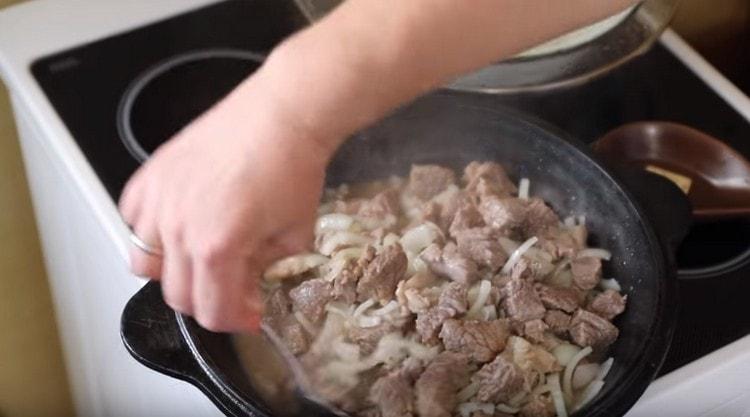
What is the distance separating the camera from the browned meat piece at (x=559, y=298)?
2.60 feet

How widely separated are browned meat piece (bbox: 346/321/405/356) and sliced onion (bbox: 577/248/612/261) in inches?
6.5

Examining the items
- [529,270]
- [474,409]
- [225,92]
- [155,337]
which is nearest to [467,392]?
[474,409]

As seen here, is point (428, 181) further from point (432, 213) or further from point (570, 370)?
point (570, 370)

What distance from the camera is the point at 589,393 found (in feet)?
2.46

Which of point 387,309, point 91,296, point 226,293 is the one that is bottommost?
point 91,296

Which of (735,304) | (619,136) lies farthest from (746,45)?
(735,304)

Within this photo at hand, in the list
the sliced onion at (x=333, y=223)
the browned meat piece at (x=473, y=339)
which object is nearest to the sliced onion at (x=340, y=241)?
the sliced onion at (x=333, y=223)

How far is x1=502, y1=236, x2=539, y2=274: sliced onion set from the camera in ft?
2.69

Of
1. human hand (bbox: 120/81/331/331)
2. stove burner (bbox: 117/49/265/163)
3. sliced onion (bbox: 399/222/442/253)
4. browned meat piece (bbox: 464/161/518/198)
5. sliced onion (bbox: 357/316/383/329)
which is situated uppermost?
human hand (bbox: 120/81/331/331)

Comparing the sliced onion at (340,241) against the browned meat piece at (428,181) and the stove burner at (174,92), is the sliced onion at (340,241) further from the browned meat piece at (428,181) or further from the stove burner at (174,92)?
the stove burner at (174,92)

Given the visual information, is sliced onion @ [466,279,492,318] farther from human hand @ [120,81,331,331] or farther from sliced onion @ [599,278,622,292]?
human hand @ [120,81,331,331]

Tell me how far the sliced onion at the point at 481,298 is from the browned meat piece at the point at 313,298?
0.11m

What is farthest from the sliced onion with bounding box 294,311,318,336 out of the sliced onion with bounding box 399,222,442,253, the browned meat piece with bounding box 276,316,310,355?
the sliced onion with bounding box 399,222,442,253

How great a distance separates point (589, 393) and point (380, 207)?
0.23 metres
